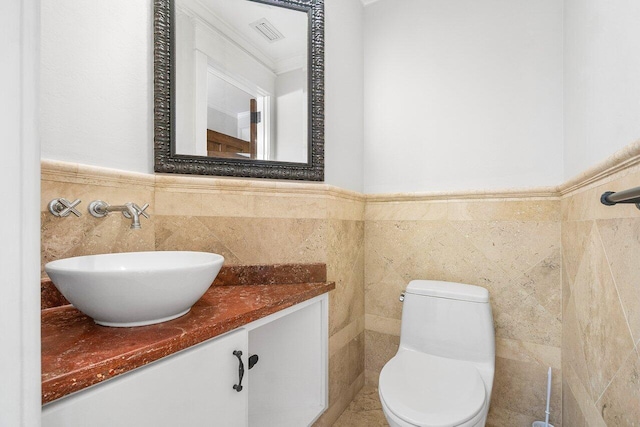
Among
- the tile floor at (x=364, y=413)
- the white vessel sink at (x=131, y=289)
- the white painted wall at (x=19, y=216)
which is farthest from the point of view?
the tile floor at (x=364, y=413)

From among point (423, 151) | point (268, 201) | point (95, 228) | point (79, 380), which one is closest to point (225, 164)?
point (268, 201)

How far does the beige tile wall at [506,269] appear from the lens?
1.49 m

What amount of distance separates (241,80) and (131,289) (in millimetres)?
1083

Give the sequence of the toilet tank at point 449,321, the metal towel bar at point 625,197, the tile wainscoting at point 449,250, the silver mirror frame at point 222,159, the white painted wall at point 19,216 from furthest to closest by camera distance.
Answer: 1. the toilet tank at point 449,321
2. the silver mirror frame at point 222,159
3. the tile wainscoting at point 449,250
4. the metal towel bar at point 625,197
5. the white painted wall at point 19,216

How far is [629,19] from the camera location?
0.85 m

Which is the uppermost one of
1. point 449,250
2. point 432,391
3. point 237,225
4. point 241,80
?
point 241,80

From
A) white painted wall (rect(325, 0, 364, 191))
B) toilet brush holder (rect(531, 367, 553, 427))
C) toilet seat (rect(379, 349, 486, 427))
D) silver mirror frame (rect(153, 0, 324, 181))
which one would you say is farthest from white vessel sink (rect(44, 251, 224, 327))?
toilet brush holder (rect(531, 367, 553, 427))

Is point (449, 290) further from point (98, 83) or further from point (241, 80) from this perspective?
point (98, 83)

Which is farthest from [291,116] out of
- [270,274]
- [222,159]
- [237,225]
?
[270,274]

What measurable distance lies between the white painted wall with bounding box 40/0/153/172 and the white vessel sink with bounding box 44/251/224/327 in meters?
0.44

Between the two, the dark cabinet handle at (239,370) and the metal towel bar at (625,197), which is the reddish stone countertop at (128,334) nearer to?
the dark cabinet handle at (239,370)

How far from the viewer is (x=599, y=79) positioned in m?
1.04

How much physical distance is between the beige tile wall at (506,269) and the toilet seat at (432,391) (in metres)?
0.36

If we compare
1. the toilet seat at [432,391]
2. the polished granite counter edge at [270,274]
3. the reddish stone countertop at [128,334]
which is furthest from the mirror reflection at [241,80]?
the toilet seat at [432,391]
